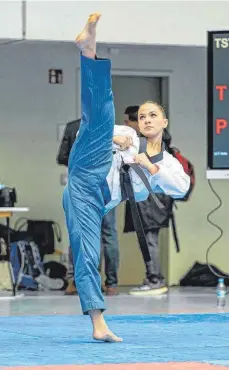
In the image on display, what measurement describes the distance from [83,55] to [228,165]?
4246mm

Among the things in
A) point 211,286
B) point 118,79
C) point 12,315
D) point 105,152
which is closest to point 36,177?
point 118,79

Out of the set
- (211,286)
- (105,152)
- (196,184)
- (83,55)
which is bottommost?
(211,286)

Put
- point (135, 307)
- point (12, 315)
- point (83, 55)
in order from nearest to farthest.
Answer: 1. point (83, 55)
2. point (12, 315)
3. point (135, 307)

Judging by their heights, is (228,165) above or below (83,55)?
below

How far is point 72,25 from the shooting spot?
9094 millimetres

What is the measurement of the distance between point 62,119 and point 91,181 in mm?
5524

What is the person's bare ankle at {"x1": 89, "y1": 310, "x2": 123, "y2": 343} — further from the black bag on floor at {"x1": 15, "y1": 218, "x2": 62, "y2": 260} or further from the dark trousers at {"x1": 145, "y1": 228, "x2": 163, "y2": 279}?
the black bag on floor at {"x1": 15, "y1": 218, "x2": 62, "y2": 260}

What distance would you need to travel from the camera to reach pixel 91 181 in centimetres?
552

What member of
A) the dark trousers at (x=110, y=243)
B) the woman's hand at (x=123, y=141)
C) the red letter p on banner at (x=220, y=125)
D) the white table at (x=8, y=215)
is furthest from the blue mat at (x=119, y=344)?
the red letter p on banner at (x=220, y=125)

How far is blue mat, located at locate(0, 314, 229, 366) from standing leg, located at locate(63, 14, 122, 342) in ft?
0.88

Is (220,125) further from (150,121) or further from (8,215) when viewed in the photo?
(150,121)

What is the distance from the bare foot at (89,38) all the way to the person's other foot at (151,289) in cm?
470

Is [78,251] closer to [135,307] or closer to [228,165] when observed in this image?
[135,307]

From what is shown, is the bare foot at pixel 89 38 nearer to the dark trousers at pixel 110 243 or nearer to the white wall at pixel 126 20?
the white wall at pixel 126 20
